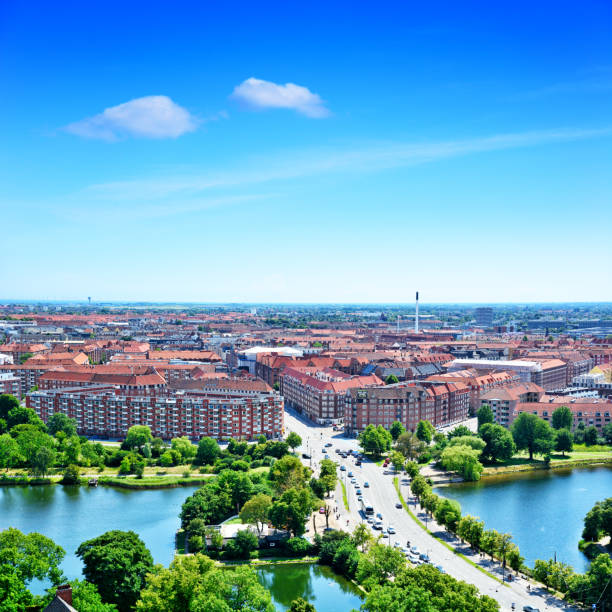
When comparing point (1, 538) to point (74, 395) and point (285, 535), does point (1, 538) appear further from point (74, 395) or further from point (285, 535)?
point (74, 395)

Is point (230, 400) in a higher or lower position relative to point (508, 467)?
higher

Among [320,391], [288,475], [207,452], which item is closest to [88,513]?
[207,452]

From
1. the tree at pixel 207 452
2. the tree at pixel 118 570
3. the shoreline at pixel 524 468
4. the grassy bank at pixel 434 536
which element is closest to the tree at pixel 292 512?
the grassy bank at pixel 434 536

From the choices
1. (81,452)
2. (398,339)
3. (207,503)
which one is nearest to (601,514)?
(207,503)

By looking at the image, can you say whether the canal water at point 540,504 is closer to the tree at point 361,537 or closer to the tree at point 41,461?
the tree at point 361,537

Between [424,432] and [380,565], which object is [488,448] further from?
[380,565]

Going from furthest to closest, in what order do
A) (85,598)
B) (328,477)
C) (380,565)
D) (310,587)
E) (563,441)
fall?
1. (563,441)
2. (328,477)
3. (310,587)
4. (380,565)
5. (85,598)
